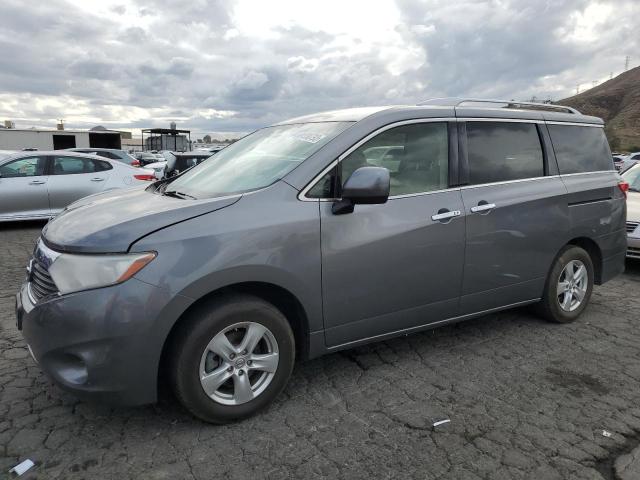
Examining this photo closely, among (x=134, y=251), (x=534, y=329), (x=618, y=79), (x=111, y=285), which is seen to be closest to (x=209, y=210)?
(x=134, y=251)

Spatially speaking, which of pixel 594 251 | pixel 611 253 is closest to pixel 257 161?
pixel 594 251

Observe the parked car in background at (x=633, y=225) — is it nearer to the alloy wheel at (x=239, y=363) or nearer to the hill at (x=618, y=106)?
the alloy wheel at (x=239, y=363)

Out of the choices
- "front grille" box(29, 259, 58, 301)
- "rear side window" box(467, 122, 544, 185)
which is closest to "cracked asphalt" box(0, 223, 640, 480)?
"front grille" box(29, 259, 58, 301)

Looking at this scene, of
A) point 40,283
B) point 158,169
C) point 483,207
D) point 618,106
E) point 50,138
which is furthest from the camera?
point 618,106

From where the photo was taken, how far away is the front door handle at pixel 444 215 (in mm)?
3477

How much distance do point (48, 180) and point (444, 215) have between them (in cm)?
834

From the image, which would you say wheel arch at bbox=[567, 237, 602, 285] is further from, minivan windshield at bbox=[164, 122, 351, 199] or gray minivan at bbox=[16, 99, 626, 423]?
minivan windshield at bbox=[164, 122, 351, 199]

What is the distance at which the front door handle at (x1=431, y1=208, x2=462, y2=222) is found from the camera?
11.4 feet

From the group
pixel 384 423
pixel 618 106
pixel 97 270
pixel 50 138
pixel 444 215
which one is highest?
pixel 618 106

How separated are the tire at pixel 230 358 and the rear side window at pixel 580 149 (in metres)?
2.98

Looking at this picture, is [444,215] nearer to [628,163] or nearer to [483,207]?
[483,207]

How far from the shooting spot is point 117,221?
9.11 ft

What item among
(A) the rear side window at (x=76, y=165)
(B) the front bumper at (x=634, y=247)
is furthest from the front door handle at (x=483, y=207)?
(A) the rear side window at (x=76, y=165)

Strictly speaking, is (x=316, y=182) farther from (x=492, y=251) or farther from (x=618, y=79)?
(x=618, y=79)
